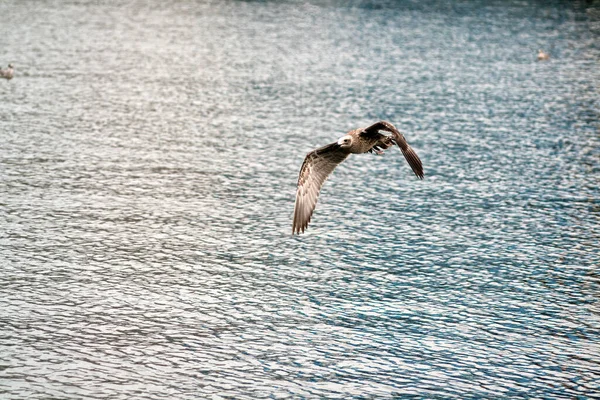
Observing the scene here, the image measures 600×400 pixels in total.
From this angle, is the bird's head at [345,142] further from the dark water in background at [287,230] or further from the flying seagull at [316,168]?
the dark water in background at [287,230]

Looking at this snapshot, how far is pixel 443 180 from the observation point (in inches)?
997

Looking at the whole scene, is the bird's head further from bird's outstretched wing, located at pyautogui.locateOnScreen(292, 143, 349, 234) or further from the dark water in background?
the dark water in background

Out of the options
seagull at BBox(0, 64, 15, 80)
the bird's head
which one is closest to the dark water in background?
seagull at BBox(0, 64, 15, 80)

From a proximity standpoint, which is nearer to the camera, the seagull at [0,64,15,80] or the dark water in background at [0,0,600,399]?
the dark water in background at [0,0,600,399]

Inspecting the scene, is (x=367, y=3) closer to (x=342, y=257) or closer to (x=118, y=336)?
(x=342, y=257)

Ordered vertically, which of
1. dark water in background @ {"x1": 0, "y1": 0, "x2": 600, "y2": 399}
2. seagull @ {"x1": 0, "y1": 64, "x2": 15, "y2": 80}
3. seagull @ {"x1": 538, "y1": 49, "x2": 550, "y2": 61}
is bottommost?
dark water in background @ {"x1": 0, "y1": 0, "x2": 600, "y2": 399}

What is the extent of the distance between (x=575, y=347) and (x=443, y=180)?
1023 cm

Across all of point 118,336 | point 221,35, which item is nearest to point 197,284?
point 118,336

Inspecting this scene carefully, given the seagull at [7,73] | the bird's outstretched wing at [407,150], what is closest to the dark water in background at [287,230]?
the seagull at [7,73]

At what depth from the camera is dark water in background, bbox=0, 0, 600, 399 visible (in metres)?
14.5

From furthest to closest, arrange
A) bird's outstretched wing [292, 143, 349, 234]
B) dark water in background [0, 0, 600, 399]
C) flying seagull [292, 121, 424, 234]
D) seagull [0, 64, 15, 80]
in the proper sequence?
1. seagull [0, 64, 15, 80]
2. bird's outstretched wing [292, 143, 349, 234]
3. flying seagull [292, 121, 424, 234]
4. dark water in background [0, 0, 600, 399]

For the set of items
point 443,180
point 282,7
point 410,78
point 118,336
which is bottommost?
point 118,336

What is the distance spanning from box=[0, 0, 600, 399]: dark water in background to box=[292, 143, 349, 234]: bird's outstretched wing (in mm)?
1537

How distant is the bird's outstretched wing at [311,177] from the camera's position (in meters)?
16.6
